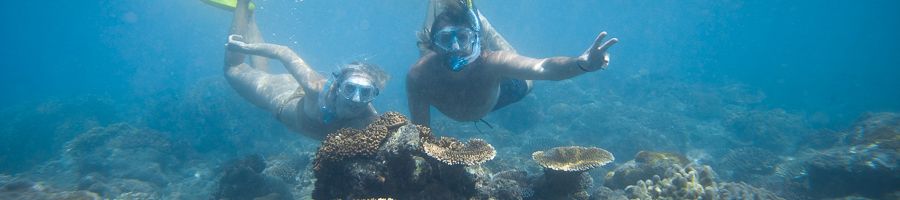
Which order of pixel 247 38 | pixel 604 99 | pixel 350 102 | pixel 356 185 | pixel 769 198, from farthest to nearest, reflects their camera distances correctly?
pixel 604 99, pixel 247 38, pixel 769 198, pixel 350 102, pixel 356 185

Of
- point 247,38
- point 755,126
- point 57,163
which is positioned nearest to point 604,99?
point 755,126

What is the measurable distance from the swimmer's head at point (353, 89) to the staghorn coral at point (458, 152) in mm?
2661

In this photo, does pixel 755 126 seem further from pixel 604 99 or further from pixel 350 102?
pixel 350 102

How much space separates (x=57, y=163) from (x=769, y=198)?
21.0 metres

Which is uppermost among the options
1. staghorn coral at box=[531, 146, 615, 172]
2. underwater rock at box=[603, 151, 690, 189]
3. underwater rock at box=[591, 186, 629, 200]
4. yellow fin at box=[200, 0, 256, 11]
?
yellow fin at box=[200, 0, 256, 11]

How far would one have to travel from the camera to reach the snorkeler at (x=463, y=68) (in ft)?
14.5

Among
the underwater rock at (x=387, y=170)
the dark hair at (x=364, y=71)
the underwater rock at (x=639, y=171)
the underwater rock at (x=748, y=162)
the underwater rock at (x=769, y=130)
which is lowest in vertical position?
the underwater rock at (x=387, y=170)

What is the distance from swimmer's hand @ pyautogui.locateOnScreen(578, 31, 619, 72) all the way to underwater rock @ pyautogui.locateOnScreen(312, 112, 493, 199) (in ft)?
5.00

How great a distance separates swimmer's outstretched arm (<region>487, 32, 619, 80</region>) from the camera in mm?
3588

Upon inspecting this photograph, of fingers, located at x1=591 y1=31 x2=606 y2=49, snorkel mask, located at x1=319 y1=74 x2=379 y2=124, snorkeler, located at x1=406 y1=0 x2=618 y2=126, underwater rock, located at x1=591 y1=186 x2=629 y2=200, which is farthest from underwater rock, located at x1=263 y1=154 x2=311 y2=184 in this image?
fingers, located at x1=591 y1=31 x2=606 y2=49

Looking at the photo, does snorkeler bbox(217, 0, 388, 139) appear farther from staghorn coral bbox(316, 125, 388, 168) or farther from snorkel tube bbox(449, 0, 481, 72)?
staghorn coral bbox(316, 125, 388, 168)

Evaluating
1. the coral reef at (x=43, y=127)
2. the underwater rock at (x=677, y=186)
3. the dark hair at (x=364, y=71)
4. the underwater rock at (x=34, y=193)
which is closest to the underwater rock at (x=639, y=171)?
the underwater rock at (x=677, y=186)

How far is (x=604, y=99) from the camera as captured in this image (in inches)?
942

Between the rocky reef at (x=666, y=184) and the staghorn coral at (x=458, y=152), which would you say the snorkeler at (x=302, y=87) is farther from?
the rocky reef at (x=666, y=184)
